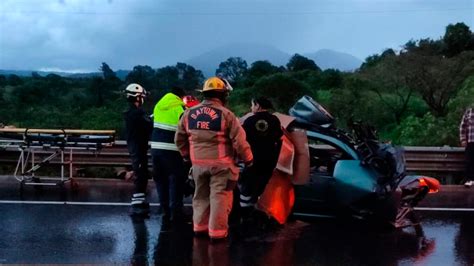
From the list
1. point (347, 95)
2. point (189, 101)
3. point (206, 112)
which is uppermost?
point (347, 95)

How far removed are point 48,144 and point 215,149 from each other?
434 cm

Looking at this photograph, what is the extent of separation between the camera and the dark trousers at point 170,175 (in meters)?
8.09

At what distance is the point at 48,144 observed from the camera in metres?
10.3

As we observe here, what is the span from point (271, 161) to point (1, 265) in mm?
3191

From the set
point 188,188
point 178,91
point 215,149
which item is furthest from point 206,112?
point 188,188

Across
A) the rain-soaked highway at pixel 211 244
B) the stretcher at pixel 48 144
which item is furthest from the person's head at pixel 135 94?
the stretcher at pixel 48 144

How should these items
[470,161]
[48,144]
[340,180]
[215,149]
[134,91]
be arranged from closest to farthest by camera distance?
[215,149] < [340,180] < [134,91] < [48,144] < [470,161]

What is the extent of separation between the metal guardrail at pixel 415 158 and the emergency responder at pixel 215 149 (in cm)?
440

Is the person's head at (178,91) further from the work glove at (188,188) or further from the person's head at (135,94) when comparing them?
the work glove at (188,188)

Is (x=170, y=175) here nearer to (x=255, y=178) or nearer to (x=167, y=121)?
(x=167, y=121)

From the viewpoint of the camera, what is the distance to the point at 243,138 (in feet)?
22.9

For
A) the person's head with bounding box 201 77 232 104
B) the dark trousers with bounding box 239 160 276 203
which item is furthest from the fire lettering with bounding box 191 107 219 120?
the dark trousers with bounding box 239 160 276 203

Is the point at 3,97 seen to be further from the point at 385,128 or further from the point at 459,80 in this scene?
the point at 459,80

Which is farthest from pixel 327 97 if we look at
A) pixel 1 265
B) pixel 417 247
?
pixel 1 265
